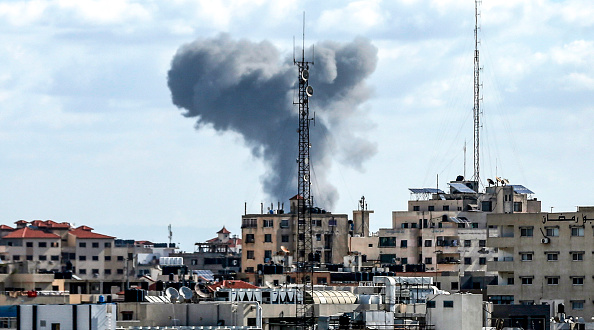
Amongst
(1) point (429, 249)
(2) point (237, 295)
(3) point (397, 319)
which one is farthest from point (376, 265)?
(3) point (397, 319)

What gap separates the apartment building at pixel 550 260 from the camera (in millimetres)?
102562

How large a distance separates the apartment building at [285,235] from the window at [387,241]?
11.8ft

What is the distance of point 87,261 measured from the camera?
189250mm

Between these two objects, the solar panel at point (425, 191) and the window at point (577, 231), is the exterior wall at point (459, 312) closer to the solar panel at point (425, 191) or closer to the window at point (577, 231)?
the window at point (577, 231)

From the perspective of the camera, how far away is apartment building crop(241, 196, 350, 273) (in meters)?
160

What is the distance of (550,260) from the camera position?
10319 centimetres

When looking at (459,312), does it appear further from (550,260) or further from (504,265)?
(504,265)

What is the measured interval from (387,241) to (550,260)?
180ft

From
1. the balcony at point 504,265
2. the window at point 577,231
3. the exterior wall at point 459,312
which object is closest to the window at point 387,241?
the balcony at point 504,265

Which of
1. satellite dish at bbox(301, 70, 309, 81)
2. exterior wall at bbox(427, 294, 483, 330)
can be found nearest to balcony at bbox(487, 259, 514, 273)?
satellite dish at bbox(301, 70, 309, 81)

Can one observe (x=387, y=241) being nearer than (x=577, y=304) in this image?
No

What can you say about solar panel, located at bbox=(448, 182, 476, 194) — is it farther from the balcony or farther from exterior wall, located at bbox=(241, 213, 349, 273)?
the balcony

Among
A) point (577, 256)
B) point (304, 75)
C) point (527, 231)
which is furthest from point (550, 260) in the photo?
point (304, 75)

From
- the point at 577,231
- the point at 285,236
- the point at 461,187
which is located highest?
the point at 461,187
